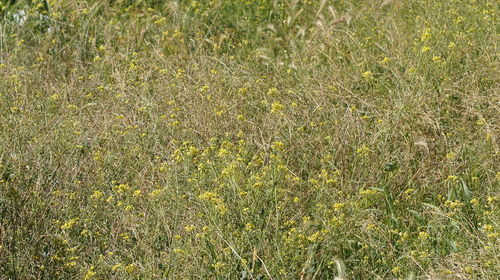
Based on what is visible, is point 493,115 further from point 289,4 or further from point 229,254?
point 289,4

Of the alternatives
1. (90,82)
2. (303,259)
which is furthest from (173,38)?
(303,259)

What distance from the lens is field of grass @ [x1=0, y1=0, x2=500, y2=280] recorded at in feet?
10.5

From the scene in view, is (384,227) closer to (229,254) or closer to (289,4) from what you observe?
(229,254)

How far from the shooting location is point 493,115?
13.8 ft

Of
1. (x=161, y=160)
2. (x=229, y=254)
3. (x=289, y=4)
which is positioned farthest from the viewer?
(x=289, y=4)

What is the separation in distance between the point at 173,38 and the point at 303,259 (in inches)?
106

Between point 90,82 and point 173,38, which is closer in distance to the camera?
point 90,82

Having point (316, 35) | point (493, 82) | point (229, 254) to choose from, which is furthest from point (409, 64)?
point (229, 254)

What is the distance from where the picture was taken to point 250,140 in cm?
407

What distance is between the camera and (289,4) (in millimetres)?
5930

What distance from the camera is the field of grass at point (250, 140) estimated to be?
3199mm

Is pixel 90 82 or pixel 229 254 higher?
pixel 229 254

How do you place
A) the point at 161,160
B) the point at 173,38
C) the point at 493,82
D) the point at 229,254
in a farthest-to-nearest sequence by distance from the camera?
the point at 173,38, the point at 493,82, the point at 161,160, the point at 229,254

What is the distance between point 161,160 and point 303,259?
1201mm
